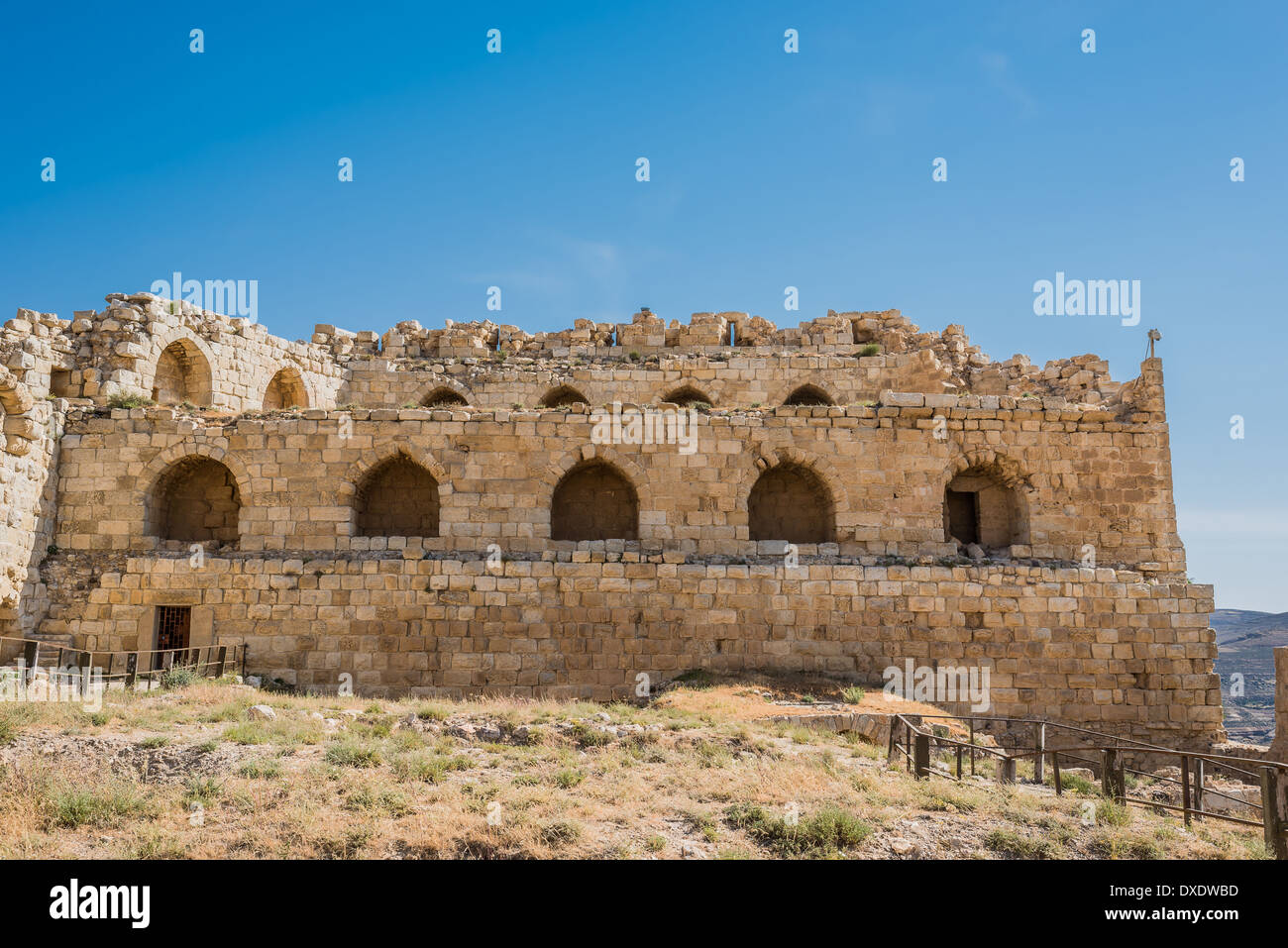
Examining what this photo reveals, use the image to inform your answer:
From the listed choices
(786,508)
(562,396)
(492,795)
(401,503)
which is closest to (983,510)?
(786,508)

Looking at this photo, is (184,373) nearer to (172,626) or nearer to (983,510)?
(172,626)

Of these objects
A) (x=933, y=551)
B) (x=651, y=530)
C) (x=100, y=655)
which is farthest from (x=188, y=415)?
(x=933, y=551)

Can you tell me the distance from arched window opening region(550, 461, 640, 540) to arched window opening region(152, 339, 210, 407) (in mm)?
8998

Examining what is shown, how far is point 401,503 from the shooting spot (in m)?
17.3

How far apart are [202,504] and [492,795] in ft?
39.4

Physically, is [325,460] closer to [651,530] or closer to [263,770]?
[651,530]

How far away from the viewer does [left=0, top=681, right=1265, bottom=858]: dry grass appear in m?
7.09

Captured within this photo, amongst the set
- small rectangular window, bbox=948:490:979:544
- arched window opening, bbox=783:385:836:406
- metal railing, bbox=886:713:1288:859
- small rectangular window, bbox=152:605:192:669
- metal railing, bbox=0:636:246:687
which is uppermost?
arched window opening, bbox=783:385:836:406

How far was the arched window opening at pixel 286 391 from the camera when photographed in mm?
22281

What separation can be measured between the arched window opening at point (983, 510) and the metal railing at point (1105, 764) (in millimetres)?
4102

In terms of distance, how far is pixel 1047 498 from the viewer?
16.8m

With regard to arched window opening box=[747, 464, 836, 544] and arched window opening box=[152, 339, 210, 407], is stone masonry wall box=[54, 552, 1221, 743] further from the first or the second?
arched window opening box=[152, 339, 210, 407]

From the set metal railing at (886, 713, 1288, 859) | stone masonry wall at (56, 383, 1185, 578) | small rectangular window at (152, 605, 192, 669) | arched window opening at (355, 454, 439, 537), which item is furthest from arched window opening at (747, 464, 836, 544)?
small rectangular window at (152, 605, 192, 669)
